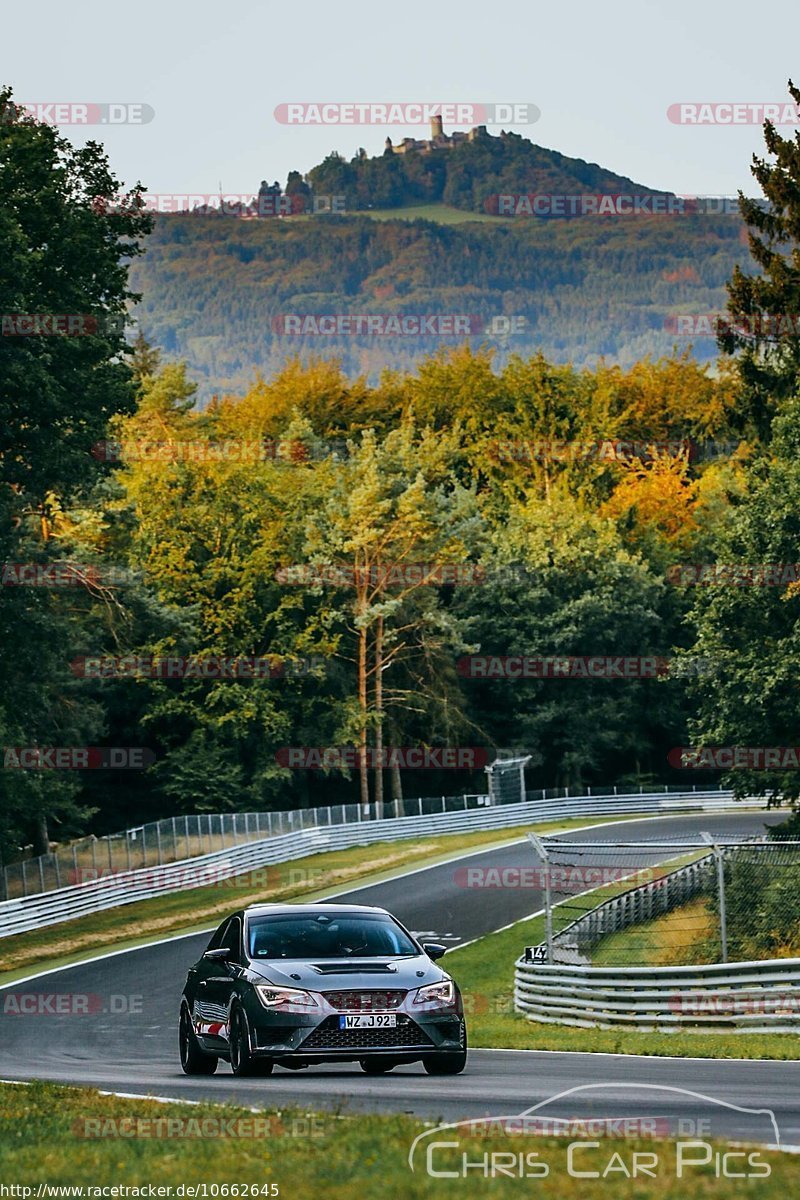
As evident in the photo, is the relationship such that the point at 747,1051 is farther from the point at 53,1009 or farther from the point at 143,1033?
the point at 53,1009

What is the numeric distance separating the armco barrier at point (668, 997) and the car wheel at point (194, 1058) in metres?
6.90

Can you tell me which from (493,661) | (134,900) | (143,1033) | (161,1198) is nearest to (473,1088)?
(161,1198)

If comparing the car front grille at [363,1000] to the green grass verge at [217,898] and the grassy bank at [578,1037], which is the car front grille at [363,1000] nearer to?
the grassy bank at [578,1037]

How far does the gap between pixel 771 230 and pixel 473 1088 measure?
39649 millimetres

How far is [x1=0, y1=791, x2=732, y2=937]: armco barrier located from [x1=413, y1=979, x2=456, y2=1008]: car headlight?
1181 inches

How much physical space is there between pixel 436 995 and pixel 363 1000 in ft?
2.10

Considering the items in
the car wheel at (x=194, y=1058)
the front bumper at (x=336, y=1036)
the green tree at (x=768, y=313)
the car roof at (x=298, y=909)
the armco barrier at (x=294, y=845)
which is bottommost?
the armco barrier at (x=294, y=845)

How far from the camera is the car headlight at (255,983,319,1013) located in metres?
14.7

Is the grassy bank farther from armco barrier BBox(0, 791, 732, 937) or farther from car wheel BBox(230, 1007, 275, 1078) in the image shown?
armco barrier BBox(0, 791, 732, 937)

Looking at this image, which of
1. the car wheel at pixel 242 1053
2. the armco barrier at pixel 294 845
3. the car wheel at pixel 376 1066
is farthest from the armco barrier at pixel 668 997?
the armco barrier at pixel 294 845

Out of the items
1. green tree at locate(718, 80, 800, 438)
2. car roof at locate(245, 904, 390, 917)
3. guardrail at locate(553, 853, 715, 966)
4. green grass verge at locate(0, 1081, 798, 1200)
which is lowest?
guardrail at locate(553, 853, 715, 966)

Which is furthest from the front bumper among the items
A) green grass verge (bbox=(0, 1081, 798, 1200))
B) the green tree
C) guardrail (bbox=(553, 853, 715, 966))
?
the green tree

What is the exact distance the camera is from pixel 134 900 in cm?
5066

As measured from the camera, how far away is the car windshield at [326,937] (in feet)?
51.4
